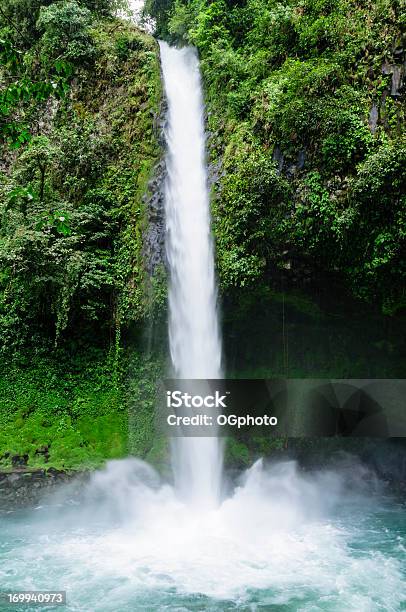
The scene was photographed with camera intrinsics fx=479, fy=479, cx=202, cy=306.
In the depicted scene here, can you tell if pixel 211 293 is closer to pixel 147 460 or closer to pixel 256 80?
pixel 147 460

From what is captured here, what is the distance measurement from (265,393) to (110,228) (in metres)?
4.66

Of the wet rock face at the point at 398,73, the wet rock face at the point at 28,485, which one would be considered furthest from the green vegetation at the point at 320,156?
the wet rock face at the point at 28,485

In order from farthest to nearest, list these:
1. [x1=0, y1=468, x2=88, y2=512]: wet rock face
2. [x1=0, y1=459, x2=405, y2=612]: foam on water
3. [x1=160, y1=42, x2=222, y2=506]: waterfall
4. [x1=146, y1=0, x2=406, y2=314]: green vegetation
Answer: [x1=160, y1=42, x2=222, y2=506]: waterfall < [x1=0, y1=468, x2=88, y2=512]: wet rock face < [x1=146, y1=0, x2=406, y2=314]: green vegetation < [x1=0, y1=459, x2=405, y2=612]: foam on water

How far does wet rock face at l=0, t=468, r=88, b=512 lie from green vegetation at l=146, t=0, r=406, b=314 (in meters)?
4.54

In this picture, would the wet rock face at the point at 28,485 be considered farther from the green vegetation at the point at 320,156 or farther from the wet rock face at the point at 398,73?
the wet rock face at the point at 398,73

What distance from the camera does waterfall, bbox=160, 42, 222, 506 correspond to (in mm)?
8719

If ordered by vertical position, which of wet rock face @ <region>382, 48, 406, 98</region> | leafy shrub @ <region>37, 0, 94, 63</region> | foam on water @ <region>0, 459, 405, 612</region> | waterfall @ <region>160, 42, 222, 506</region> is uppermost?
leafy shrub @ <region>37, 0, 94, 63</region>

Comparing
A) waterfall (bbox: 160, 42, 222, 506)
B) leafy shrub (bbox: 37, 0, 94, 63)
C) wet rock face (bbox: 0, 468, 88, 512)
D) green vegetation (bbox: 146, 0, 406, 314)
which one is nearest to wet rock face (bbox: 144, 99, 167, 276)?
waterfall (bbox: 160, 42, 222, 506)

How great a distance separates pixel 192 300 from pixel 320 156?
3.41m

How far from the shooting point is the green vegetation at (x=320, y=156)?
765cm

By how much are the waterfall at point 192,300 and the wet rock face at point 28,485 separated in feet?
6.90

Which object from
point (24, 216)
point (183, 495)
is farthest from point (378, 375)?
point (24, 216)

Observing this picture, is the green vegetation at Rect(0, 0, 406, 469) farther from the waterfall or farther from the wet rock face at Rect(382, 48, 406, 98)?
the waterfall

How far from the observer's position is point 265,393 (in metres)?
9.98
